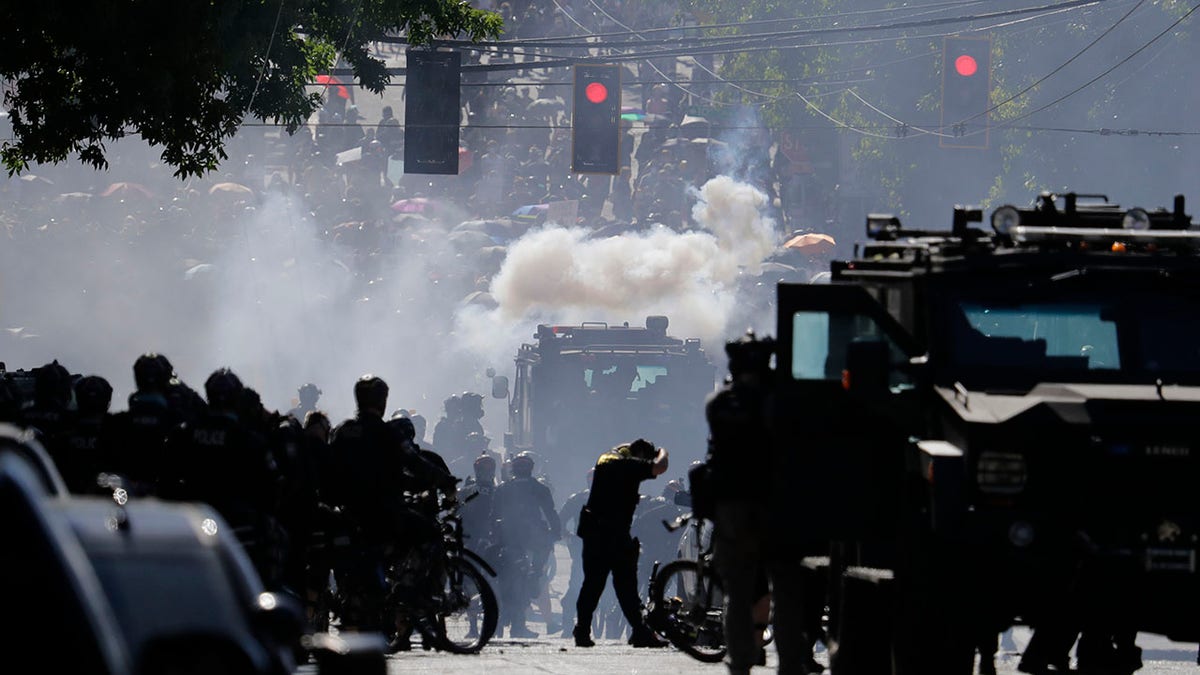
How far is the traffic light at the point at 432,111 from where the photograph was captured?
28969 mm

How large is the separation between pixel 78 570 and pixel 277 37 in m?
15.6

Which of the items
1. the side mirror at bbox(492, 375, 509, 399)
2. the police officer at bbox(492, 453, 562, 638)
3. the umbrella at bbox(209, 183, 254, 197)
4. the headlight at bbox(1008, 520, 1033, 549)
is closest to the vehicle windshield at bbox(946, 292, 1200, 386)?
the headlight at bbox(1008, 520, 1033, 549)

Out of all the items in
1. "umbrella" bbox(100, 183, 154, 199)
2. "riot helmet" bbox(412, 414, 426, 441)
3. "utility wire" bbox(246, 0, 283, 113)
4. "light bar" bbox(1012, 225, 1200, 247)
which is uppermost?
"umbrella" bbox(100, 183, 154, 199)

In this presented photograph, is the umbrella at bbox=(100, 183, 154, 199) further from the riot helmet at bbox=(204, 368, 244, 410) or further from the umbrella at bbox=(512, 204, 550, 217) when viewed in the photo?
the riot helmet at bbox=(204, 368, 244, 410)

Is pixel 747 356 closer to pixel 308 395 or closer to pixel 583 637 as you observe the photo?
pixel 583 637

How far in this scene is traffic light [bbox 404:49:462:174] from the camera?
2897cm

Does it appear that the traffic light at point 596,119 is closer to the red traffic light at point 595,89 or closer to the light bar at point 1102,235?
the red traffic light at point 595,89

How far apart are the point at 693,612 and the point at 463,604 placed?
5.15ft

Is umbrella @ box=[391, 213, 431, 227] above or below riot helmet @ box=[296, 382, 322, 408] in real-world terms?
above

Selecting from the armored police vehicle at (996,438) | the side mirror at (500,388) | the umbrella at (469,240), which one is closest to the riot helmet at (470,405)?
the side mirror at (500,388)

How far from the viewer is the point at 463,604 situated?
14.3 meters

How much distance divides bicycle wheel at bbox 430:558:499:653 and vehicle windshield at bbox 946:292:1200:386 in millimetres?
5471

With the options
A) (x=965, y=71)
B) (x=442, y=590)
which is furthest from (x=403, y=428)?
(x=965, y=71)

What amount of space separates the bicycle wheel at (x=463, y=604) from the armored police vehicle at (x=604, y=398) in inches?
511
